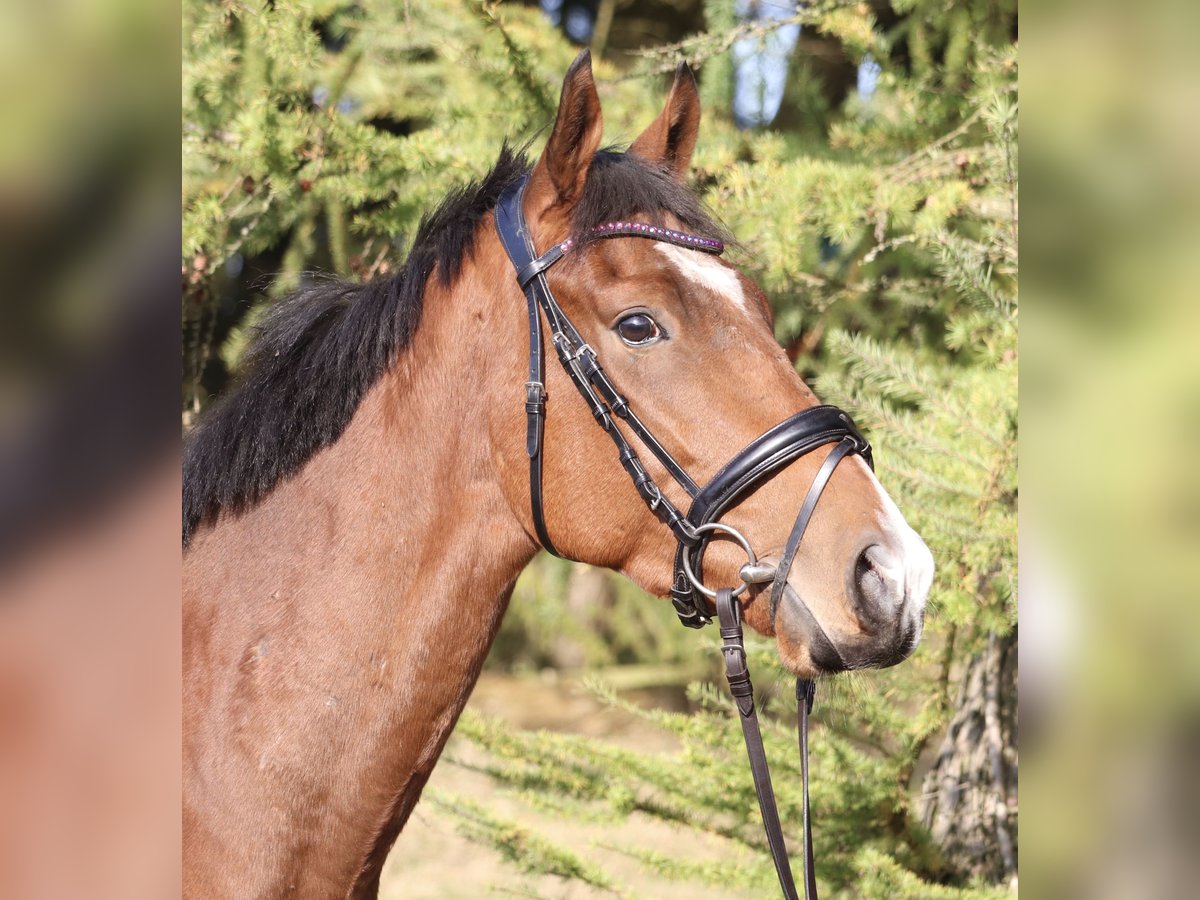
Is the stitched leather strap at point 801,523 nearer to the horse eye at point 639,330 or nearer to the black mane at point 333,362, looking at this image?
the horse eye at point 639,330

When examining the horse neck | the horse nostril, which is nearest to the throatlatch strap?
the horse nostril

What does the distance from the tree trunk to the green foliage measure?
0.72 feet

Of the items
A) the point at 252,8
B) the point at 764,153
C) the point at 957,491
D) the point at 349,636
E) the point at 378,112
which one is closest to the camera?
the point at 349,636

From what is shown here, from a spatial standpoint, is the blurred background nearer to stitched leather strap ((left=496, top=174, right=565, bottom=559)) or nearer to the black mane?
the black mane

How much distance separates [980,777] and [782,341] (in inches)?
70.3

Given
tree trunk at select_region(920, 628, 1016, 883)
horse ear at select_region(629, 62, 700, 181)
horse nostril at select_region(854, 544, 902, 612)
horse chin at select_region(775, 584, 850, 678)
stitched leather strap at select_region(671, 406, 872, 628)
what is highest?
horse ear at select_region(629, 62, 700, 181)

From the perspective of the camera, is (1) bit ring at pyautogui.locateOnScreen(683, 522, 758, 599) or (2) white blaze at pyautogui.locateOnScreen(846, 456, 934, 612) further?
(1) bit ring at pyautogui.locateOnScreen(683, 522, 758, 599)

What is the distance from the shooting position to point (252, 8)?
9.51 feet

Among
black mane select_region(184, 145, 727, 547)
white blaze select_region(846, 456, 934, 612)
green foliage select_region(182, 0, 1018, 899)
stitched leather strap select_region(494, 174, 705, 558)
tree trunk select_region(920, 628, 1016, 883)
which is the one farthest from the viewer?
tree trunk select_region(920, 628, 1016, 883)

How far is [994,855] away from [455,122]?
10.3ft

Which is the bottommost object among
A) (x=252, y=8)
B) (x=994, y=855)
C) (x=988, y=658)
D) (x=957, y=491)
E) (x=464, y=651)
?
(x=994, y=855)

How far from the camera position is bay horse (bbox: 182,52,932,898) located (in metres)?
1.66
